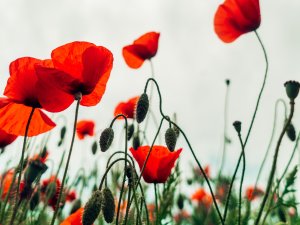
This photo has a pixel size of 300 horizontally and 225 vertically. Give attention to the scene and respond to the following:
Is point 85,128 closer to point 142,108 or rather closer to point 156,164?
point 156,164

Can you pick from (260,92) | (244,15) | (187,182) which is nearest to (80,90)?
(260,92)

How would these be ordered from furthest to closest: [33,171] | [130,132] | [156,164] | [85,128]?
[85,128] → [130,132] → [156,164] → [33,171]

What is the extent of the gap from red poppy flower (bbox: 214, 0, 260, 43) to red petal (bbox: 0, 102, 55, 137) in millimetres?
1414

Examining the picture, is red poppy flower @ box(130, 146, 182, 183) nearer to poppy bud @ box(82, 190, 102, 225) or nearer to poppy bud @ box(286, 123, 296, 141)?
poppy bud @ box(82, 190, 102, 225)

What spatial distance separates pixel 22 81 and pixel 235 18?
154cm

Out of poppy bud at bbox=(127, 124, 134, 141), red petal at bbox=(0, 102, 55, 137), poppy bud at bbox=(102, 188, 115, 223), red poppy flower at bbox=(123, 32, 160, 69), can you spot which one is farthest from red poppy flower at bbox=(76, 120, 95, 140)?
poppy bud at bbox=(102, 188, 115, 223)

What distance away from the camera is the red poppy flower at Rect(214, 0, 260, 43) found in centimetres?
249

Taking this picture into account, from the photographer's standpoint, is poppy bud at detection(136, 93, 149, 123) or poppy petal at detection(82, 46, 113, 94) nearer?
poppy petal at detection(82, 46, 113, 94)

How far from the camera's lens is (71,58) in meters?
1.61

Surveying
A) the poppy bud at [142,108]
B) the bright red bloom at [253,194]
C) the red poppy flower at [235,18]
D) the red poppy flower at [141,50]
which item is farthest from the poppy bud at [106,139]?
the red poppy flower at [141,50]

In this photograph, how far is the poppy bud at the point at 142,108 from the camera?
1766mm

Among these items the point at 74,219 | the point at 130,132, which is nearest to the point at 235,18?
the point at 130,132

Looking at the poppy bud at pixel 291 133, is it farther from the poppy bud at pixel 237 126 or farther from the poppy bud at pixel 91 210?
the poppy bud at pixel 91 210

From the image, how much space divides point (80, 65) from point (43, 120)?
14.2 inches
